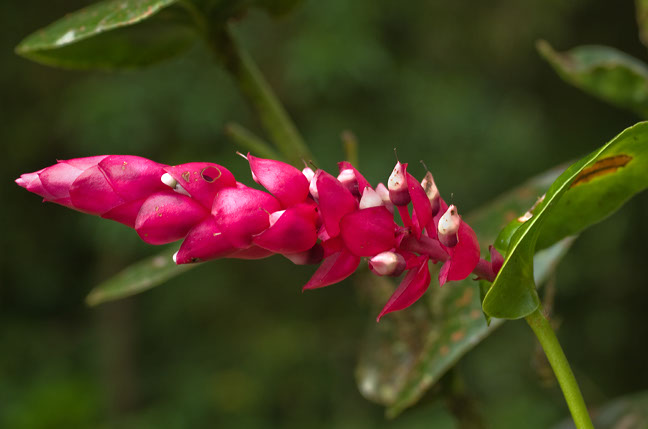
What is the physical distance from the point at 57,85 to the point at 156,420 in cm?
125

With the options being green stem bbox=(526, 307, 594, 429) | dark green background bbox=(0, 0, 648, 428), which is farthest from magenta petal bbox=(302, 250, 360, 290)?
dark green background bbox=(0, 0, 648, 428)

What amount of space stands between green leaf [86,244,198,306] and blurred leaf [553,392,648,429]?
1.46 ft

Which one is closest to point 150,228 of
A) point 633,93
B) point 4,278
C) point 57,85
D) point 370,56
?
point 633,93

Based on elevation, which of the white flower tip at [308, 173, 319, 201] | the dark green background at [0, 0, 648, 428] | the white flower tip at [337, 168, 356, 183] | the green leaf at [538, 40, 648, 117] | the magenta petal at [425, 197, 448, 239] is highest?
the white flower tip at [308, 173, 319, 201]

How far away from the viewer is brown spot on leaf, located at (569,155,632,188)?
1.29 feet

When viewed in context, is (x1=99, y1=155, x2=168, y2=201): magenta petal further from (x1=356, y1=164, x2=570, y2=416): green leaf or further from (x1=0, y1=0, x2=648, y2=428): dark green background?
(x1=0, y1=0, x2=648, y2=428): dark green background

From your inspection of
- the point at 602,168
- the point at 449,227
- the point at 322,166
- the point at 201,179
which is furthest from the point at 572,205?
the point at 322,166

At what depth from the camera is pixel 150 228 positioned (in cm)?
32

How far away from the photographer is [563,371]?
34 cm

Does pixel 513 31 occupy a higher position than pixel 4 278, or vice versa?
pixel 513 31

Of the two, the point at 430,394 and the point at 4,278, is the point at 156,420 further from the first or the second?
the point at 430,394

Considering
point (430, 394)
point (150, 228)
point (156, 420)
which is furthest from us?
point (156, 420)

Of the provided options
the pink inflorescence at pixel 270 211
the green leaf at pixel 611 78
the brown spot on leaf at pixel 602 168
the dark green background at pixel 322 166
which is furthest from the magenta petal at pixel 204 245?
the dark green background at pixel 322 166

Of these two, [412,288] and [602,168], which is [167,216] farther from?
[602,168]
